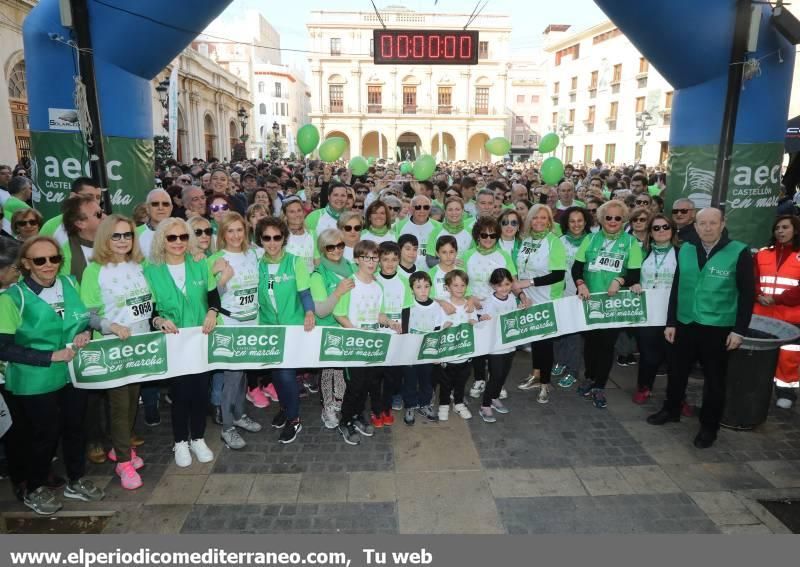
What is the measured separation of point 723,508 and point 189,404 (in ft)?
14.1

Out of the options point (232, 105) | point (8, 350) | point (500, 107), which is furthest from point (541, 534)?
point (500, 107)

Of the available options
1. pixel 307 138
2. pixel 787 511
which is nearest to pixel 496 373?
pixel 787 511

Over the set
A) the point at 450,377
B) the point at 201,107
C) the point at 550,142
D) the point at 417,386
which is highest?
the point at 201,107

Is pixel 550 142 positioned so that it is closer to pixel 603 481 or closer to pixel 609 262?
pixel 609 262

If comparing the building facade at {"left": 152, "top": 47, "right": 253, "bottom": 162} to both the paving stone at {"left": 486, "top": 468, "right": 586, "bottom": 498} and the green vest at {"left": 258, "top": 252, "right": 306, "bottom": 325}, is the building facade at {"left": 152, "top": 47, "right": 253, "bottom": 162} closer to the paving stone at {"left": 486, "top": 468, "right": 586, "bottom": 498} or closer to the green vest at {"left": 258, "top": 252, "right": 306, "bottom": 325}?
the green vest at {"left": 258, "top": 252, "right": 306, "bottom": 325}

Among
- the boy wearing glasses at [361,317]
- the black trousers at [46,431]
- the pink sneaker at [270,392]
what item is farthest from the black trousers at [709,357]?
the black trousers at [46,431]

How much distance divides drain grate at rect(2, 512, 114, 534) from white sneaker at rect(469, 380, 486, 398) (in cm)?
359

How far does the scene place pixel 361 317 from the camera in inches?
189

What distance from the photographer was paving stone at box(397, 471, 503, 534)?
3766 millimetres

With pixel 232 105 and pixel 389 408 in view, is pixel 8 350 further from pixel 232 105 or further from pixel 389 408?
pixel 232 105

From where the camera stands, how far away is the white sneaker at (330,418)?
5195 mm

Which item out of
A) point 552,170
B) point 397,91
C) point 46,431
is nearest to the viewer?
point 46,431

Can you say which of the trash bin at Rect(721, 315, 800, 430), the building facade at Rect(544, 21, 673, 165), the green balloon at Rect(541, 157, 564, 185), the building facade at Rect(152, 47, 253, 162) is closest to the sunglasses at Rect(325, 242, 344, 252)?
the trash bin at Rect(721, 315, 800, 430)

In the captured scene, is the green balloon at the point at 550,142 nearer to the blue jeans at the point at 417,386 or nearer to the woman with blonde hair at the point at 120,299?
the blue jeans at the point at 417,386
